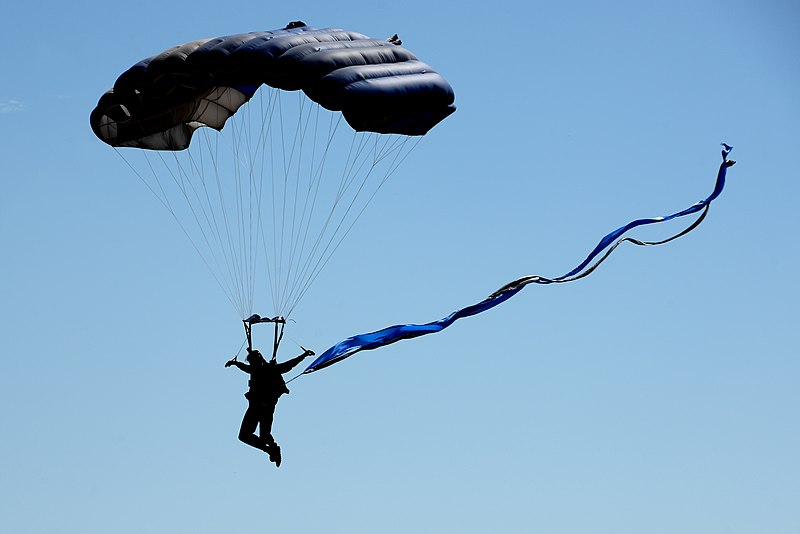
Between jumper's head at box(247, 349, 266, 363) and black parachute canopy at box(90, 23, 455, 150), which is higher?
black parachute canopy at box(90, 23, 455, 150)

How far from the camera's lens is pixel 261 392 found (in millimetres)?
27625

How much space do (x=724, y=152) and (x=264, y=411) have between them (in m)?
7.47

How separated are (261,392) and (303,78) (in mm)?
4507

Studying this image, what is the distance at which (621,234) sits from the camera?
27578 millimetres

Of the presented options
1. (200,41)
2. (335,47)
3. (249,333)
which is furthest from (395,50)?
(249,333)

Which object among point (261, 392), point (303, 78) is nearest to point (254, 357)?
point (261, 392)

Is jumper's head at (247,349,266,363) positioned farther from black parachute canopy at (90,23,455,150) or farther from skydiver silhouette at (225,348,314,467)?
black parachute canopy at (90,23,455,150)

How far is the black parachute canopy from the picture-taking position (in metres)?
27.3

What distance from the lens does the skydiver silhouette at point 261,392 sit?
90.4 ft

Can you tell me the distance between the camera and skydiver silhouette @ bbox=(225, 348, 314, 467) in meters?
27.6

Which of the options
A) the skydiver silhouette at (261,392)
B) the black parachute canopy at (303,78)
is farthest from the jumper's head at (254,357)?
the black parachute canopy at (303,78)

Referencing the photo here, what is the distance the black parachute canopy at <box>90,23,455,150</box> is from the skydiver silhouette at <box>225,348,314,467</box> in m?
3.58

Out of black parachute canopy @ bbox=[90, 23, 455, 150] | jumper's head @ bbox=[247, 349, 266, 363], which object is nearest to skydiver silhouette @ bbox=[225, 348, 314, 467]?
jumper's head @ bbox=[247, 349, 266, 363]

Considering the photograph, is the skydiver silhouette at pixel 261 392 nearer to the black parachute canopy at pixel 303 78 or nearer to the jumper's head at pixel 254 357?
the jumper's head at pixel 254 357
